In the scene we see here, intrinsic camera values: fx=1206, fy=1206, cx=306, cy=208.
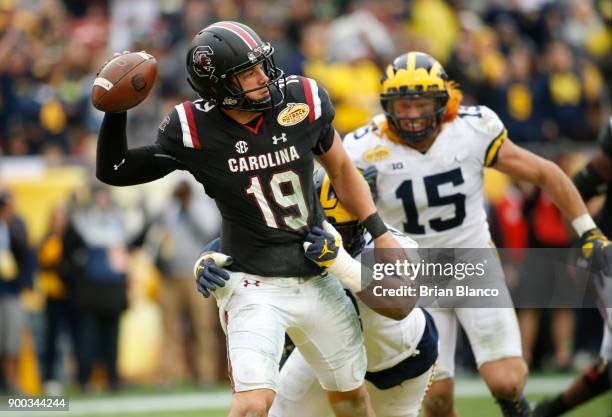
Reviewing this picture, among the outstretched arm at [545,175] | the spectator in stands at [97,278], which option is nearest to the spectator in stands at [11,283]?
the spectator in stands at [97,278]

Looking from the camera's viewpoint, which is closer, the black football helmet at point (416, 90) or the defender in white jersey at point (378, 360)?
the defender in white jersey at point (378, 360)

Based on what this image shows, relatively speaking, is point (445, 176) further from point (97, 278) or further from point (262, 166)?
point (97, 278)

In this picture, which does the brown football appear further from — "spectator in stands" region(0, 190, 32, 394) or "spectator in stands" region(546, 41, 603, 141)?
"spectator in stands" region(546, 41, 603, 141)

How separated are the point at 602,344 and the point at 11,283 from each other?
17.9 feet

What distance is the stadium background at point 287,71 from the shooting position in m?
10.9

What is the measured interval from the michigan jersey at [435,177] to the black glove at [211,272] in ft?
4.50

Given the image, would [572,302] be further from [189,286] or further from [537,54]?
[537,54]

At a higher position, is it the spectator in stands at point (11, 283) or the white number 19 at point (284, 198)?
the white number 19 at point (284, 198)

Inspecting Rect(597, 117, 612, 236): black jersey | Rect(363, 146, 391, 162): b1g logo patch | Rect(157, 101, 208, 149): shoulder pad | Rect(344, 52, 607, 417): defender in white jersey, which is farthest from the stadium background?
Rect(157, 101, 208, 149): shoulder pad

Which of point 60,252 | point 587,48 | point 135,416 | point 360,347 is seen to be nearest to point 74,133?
point 60,252

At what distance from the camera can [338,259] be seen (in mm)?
5129

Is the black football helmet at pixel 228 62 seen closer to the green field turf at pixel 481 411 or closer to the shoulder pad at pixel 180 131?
the shoulder pad at pixel 180 131

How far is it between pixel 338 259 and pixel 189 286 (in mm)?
5685

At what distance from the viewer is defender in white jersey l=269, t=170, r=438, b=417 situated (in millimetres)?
5465
